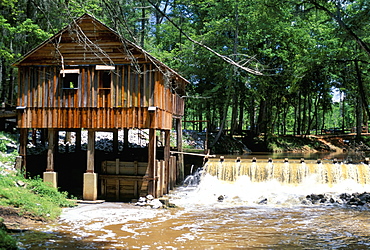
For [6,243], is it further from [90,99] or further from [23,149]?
[23,149]

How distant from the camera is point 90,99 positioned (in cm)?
1795

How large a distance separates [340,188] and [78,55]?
15.3 m

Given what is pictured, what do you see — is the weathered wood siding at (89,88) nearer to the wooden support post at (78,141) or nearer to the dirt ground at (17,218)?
the dirt ground at (17,218)

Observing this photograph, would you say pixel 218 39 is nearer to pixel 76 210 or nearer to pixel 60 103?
pixel 60 103

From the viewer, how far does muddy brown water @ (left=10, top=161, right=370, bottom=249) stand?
1089cm

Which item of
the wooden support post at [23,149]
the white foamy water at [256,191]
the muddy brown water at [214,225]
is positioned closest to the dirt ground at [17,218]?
the muddy brown water at [214,225]

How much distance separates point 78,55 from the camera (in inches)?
711

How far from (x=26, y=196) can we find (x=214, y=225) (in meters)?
7.32

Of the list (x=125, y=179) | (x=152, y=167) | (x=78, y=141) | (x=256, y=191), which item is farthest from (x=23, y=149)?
(x=256, y=191)

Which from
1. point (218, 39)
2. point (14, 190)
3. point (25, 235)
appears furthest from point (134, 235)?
point (218, 39)

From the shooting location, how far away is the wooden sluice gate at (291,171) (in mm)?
21594

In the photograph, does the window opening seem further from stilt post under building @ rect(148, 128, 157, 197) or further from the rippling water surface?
the rippling water surface

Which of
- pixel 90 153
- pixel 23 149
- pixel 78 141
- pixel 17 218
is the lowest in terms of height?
pixel 17 218

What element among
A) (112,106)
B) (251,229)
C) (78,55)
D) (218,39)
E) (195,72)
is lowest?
(251,229)
